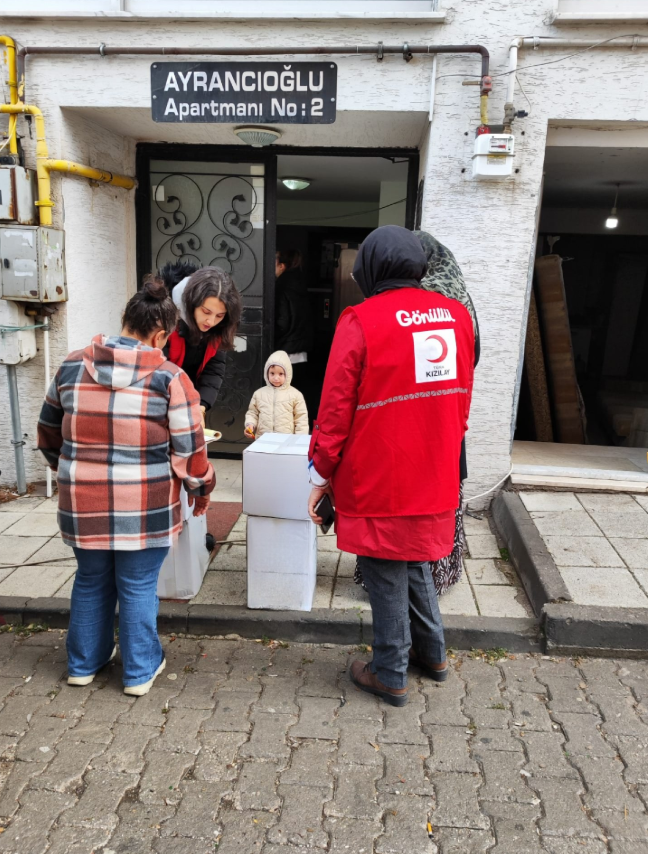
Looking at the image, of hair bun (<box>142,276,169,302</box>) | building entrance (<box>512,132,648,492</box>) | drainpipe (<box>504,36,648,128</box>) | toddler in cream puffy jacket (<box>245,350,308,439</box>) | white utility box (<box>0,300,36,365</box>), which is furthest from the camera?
building entrance (<box>512,132,648,492</box>)

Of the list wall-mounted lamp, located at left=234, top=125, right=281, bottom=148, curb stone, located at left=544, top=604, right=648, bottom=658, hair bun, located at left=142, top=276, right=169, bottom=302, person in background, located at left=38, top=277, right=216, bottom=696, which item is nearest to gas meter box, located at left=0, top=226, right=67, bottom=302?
wall-mounted lamp, located at left=234, top=125, right=281, bottom=148

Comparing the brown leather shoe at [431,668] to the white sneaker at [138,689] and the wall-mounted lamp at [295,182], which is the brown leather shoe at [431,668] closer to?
the white sneaker at [138,689]

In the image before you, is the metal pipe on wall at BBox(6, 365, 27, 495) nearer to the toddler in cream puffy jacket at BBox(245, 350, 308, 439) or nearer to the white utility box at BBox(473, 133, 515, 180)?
the toddler in cream puffy jacket at BBox(245, 350, 308, 439)

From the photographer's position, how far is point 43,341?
193 inches

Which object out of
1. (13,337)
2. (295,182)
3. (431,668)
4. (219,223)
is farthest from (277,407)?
(295,182)

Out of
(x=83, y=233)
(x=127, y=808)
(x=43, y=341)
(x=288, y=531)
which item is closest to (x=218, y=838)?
(x=127, y=808)

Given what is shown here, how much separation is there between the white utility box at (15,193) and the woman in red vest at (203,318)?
1866mm

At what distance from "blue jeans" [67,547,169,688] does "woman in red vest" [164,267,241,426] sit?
85cm

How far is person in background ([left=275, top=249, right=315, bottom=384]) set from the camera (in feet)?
19.3

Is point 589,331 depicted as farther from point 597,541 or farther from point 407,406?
point 407,406

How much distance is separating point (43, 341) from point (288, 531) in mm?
2703

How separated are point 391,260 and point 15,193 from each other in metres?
3.21

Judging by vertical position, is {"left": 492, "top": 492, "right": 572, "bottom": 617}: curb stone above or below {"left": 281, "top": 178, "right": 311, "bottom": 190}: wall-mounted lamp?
below

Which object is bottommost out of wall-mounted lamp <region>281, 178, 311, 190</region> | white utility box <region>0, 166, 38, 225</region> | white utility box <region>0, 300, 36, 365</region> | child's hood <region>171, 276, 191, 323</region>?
white utility box <region>0, 300, 36, 365</region>
